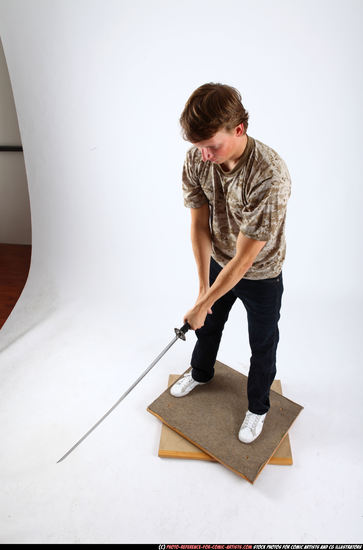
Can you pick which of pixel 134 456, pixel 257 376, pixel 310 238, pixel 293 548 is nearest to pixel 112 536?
pixel 134 456

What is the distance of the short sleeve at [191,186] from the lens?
1.44m

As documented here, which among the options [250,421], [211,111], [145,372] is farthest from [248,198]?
[250,421]

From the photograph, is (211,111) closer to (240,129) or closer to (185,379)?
(240,129)

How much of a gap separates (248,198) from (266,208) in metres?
0.07

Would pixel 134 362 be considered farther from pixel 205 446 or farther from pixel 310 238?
pixel 310 238

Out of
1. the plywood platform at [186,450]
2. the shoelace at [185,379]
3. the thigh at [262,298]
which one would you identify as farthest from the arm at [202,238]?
the plywood platform at [186,450]

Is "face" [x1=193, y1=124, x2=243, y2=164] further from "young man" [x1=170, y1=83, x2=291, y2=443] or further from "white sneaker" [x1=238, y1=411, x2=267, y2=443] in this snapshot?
"white sneaker" [x1=238, y1=411, x2=267, y2=443]

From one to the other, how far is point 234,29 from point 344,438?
2.30 meters

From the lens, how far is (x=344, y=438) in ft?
6.05

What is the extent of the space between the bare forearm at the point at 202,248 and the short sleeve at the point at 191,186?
10 cm

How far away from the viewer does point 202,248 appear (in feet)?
5.31

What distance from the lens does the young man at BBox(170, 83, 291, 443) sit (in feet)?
3.82

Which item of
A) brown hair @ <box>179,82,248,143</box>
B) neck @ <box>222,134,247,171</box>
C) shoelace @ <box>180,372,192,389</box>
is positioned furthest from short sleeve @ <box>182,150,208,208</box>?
shoelace @ <box>180,372,192,389</box>

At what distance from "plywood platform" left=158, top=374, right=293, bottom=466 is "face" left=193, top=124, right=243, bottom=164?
4.01 ft
